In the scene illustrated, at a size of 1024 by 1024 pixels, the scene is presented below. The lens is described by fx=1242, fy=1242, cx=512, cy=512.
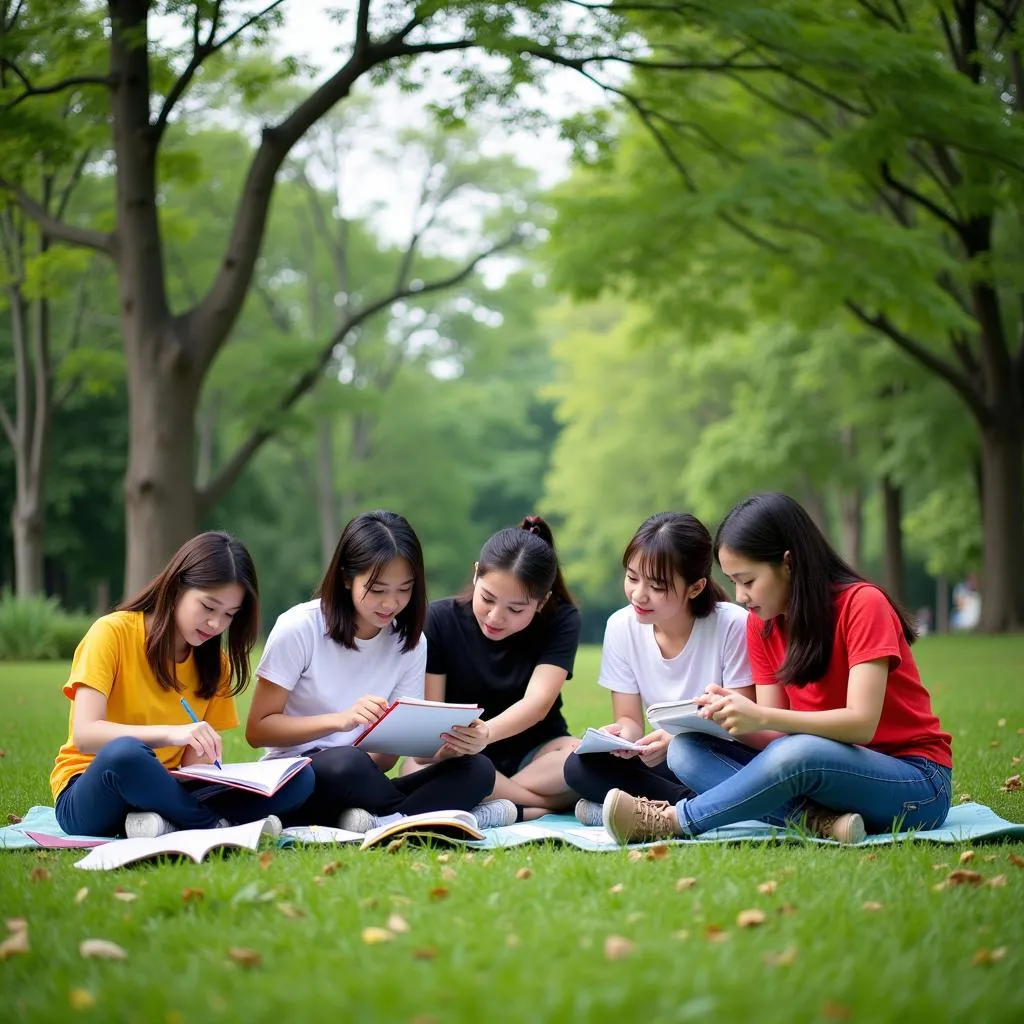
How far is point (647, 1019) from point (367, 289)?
23.8 metres

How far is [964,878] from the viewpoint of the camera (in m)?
3.36

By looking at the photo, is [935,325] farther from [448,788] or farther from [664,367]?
[664,367]

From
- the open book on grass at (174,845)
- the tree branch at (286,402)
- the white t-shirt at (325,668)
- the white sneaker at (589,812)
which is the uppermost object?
the tree branch at (286,402)

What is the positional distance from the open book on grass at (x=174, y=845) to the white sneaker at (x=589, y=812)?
1.31 m

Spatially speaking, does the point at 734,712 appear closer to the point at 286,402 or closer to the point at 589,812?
the point at 589,812

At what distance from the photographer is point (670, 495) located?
28.4 m

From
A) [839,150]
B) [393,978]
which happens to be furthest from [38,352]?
[393,978]

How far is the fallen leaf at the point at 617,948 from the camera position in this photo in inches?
102

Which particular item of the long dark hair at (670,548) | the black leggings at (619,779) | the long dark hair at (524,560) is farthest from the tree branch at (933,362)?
the black leggings at (619,779)

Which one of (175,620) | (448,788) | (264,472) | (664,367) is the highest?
(664,367)

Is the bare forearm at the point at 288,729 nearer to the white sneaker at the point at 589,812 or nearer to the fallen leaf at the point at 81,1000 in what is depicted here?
the white sneaker at the point at 589,812

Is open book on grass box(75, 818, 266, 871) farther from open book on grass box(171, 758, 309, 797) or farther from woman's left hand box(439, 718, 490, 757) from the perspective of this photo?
woman's left hand box(439, 718, 490, 757)

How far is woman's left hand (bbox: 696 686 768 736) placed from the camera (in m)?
3.90

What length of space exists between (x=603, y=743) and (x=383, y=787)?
0.83m
